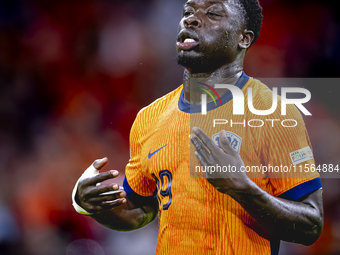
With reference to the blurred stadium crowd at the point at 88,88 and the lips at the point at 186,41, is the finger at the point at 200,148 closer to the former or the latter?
the lips at the point at 186,41

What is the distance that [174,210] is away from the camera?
1689mm

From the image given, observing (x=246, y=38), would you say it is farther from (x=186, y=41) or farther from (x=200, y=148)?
(x=200, y=148)

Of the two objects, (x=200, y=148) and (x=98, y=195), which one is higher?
(x=200, y=148)

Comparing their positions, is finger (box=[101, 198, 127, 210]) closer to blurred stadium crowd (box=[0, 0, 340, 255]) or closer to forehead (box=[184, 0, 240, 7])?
forehead (box=[184, 0, 240, 7])

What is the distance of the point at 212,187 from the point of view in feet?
5.36

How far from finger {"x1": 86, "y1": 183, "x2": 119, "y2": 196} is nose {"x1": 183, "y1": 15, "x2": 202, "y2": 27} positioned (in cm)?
90

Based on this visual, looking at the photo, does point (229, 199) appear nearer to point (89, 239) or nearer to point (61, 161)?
point (89, 239)

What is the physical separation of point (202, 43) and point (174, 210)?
2.73 feet

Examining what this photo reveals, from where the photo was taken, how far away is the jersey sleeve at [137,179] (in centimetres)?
206

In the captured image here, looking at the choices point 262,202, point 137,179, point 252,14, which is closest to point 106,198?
point 137,179

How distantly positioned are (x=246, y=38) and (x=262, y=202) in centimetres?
96

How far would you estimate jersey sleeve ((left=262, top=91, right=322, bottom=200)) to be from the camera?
1.52 meters

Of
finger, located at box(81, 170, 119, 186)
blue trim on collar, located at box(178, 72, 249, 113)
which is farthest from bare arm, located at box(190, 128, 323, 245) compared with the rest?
finger, located at box(81, 170, 119, 186)

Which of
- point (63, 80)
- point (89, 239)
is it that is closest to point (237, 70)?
point (89, 239)
